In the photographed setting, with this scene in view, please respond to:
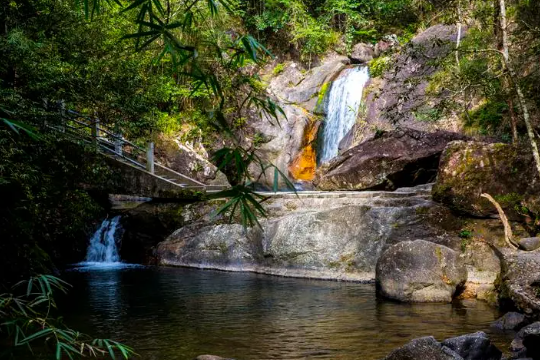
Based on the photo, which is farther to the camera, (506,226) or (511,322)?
(506,226)

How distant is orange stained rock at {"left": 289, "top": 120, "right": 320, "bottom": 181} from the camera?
23812 mm

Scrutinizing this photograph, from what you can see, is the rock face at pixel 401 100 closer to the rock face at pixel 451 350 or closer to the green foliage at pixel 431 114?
the green foliage at pixel 431 114

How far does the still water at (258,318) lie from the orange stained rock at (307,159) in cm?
1210

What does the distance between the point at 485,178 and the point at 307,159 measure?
12.9 meters

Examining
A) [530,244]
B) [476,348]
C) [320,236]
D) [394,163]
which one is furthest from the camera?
[394,163]

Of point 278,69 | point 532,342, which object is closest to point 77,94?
point 532,342

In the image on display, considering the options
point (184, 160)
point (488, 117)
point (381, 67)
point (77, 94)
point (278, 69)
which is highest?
point (278, 69)

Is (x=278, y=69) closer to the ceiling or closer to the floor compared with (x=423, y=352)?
closer to the ceiling

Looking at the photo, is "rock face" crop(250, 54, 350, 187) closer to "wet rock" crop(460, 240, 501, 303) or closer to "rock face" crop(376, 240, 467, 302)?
"wet rock" crop(460, 240, 501, 303)

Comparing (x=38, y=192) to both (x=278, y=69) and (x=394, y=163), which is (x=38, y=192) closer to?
(x=394, y=163)

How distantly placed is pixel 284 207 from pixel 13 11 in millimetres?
7959

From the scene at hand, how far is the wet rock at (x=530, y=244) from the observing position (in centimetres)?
946

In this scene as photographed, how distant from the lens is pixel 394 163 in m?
16.2

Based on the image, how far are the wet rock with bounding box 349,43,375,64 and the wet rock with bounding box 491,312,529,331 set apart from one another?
2216 centimetres
